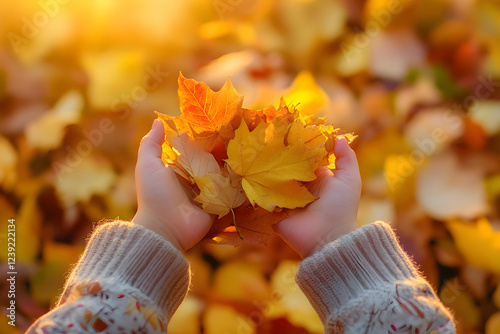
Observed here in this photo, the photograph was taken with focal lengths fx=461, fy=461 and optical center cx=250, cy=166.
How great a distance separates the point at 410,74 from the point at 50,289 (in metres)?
0.87

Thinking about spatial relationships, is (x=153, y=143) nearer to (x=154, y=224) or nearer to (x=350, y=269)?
(x=154, y=224)

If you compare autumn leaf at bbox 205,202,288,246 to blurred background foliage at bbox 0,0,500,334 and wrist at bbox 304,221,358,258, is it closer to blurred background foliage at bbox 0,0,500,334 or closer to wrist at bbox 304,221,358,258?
wrist at bbox 304,221,358,258

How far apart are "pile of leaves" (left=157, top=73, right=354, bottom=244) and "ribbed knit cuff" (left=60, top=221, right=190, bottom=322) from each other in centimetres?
7

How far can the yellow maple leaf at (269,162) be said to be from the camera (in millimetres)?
520

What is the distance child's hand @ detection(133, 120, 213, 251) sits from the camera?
1.74 ft

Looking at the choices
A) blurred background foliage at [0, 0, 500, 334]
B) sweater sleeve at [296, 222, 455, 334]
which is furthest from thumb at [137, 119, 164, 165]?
blurred background foliage at [0, 0, 500, 334]

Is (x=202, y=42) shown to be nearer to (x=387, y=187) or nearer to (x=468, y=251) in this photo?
(x=387, y=187)

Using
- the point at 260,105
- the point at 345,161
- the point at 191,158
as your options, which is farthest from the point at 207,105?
the point at 260,105

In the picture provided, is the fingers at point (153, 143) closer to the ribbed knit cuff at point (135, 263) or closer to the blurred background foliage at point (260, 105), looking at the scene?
the ribbed knit cuff at point (135, 263)

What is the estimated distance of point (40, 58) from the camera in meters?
1.01

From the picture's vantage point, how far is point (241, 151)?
1.71ft

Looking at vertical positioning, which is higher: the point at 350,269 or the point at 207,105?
the point at 207,105

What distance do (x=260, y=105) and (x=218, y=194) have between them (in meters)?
0.42

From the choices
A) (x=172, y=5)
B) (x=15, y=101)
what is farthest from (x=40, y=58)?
(x=172, y=5)
